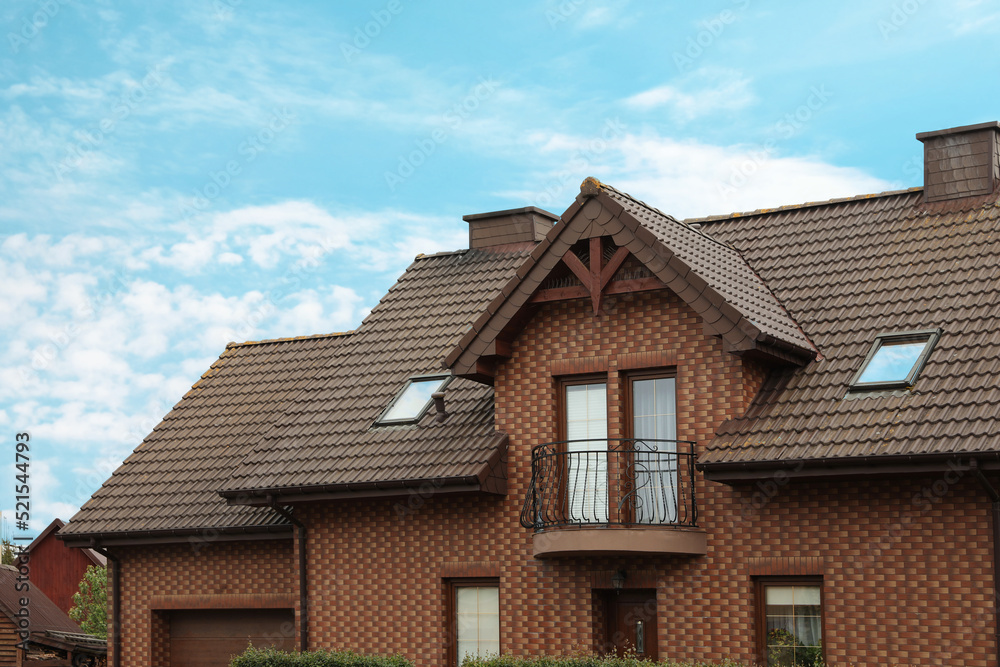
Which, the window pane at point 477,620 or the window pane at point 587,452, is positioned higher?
the window pane at point 587,452

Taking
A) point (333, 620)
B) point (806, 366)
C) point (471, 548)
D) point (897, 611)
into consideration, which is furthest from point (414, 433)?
point (897, 611)

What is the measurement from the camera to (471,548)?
16047 millimetres

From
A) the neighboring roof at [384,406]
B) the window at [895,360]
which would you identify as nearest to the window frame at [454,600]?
the neighboring roof at [384,406]

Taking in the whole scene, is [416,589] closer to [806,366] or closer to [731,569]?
[731,569]

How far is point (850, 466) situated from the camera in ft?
43.2

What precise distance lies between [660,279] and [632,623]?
439 centimetres

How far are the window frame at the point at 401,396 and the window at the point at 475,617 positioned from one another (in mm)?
2495

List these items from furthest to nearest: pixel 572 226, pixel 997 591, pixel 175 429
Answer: pixel 175 429, pixel 572 226, pixel 997 591

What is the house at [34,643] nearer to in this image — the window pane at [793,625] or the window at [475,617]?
the window at [475,617]

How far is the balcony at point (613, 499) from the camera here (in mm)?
14180

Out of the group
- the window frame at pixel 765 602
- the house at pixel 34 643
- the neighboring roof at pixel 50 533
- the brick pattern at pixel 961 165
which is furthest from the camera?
the neighboring roof at pixel 50 533

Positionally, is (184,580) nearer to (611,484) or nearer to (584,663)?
(611,484)

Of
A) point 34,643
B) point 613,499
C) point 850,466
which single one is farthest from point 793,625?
point 34,643

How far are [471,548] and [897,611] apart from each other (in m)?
5.62
